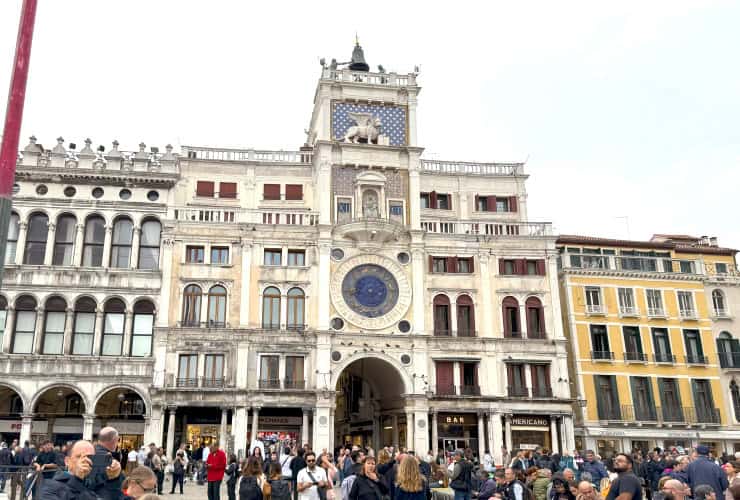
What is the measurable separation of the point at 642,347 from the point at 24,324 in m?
36.2

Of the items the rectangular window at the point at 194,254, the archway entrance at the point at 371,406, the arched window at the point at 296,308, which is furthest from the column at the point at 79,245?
the archway entrance at the point at 371,406

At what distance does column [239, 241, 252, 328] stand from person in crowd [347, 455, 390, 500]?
1157 inches

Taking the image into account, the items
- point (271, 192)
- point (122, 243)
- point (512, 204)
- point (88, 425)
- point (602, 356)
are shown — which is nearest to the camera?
point (88, 425)

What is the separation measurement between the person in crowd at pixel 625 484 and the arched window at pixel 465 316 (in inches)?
1200

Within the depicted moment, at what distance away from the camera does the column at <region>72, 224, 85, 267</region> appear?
39.8m

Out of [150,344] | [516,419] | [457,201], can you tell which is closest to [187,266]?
[150,344]

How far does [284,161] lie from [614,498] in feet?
117

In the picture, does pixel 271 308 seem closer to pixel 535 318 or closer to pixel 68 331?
pixel 68 331

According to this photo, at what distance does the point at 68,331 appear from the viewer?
3850cm

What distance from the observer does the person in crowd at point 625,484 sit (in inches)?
423

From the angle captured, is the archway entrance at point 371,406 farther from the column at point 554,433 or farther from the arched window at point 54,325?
the arched window at point 54,325

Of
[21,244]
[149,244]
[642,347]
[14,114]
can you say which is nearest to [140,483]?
[14,114]

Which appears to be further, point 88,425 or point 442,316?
point 442,316

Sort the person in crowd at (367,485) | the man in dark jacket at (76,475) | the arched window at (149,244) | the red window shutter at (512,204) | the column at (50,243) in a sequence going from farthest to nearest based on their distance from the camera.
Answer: the red window shutter at (512,204)
the arched window at (149,244)
the column at (50,243)
the person in crowd at (367,485)
the man in dark jacket at (76,475)
